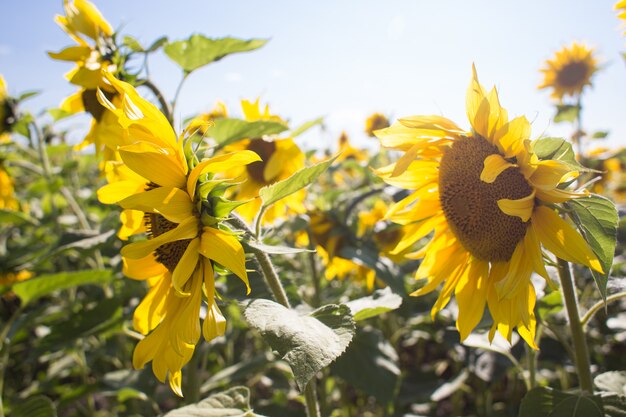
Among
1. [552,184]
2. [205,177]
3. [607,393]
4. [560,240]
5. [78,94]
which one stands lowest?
[607,393]

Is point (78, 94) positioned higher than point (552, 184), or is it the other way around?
point (78, 94)

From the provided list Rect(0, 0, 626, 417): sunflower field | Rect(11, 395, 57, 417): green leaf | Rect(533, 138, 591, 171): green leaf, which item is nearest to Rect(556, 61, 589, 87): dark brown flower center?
Rect(0, 0, 626, 417): sunflower field

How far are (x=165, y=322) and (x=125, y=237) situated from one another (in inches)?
12.1

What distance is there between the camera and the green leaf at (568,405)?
1.13 meters

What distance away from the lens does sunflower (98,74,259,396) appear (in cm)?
95

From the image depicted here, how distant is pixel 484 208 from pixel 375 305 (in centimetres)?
33

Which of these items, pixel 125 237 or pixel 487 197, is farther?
pixel 125 237

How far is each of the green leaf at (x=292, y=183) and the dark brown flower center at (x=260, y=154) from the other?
1.37 meters

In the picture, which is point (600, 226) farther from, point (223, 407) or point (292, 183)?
point (223, 407)

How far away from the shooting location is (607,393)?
122 centimetres

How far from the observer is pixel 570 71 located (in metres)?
4.46

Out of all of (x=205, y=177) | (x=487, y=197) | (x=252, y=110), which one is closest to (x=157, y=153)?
(x=205, y=177)

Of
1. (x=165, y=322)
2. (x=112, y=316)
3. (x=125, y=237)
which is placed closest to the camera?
(x=165, y=322)

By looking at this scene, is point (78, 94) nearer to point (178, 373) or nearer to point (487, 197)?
point (178, 373)
